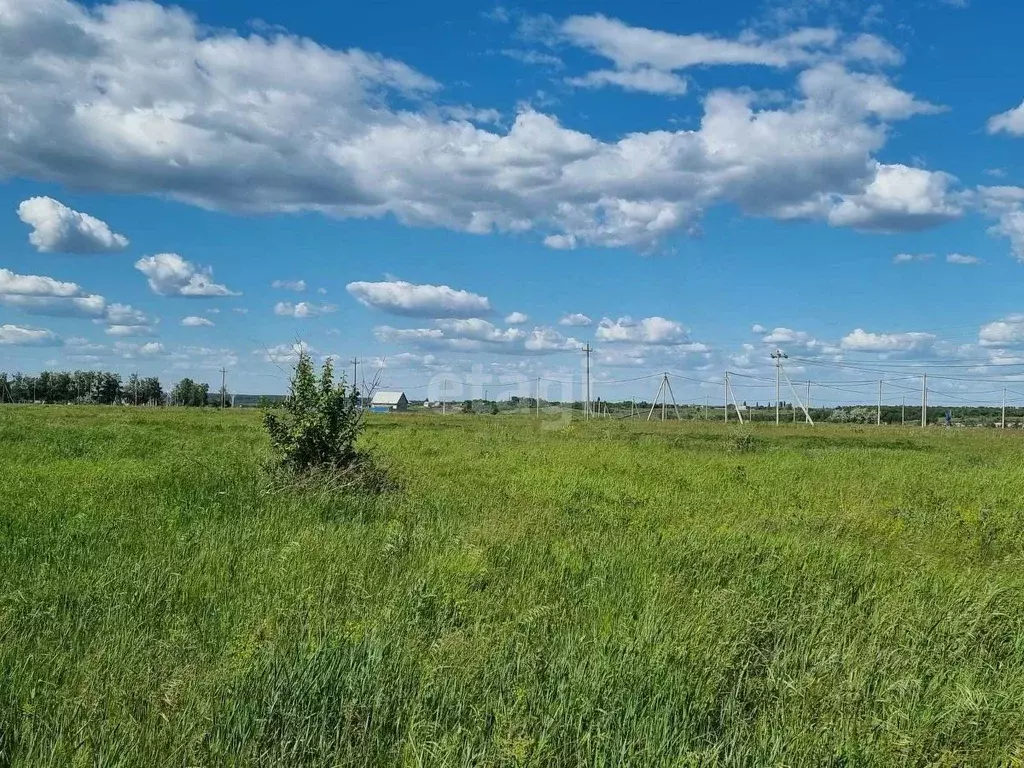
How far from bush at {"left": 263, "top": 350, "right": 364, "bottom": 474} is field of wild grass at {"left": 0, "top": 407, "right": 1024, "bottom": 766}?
1443 mm

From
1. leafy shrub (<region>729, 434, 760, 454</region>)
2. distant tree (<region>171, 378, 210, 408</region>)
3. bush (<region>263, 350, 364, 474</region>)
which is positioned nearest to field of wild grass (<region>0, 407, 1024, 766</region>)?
bush (<region>263, 350, 364, 474</region>)

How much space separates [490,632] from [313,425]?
8.09 m

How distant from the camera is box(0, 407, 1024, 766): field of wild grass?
12.6 feet

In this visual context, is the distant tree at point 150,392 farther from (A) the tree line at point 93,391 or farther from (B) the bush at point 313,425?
(B) the bush at point 313,425

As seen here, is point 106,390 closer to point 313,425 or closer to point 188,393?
point 188,393

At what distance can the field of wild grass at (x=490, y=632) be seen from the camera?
385cm

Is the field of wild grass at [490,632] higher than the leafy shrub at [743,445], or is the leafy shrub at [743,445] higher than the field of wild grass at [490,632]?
the leafy shrub at [743,445]

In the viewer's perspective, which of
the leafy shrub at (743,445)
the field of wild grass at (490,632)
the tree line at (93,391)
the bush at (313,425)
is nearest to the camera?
the field of wild grass at (490,632)

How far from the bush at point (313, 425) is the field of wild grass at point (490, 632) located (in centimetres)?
144

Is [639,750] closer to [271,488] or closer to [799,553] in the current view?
[799,553]

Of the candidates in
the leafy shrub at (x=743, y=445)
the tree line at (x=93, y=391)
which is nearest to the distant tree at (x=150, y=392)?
the tree line at (x=93, y=391)

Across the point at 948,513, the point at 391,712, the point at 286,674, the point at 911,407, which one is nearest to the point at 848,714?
the point at 391,712

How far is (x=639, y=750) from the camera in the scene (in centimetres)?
379

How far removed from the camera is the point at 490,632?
5355 mm
